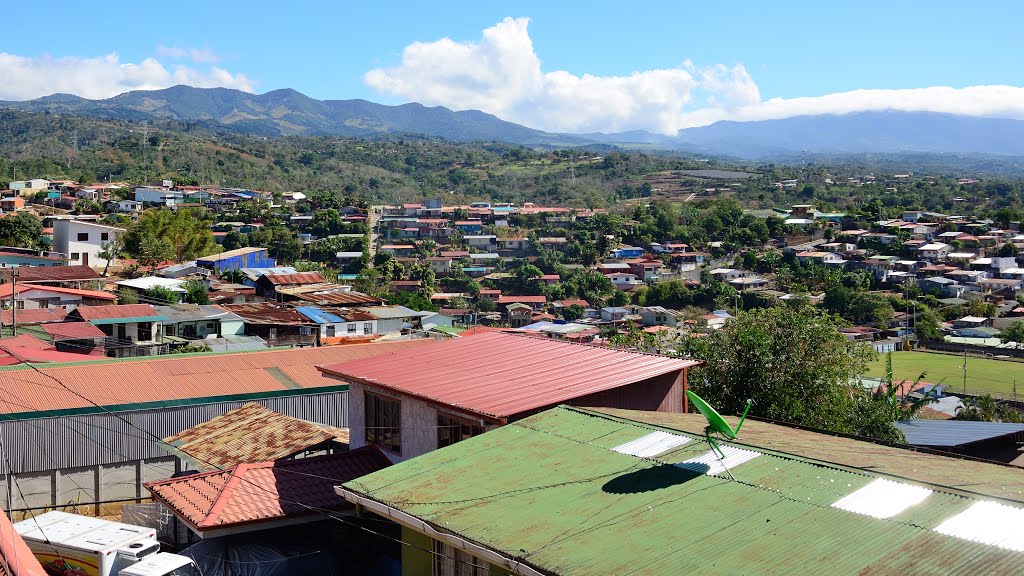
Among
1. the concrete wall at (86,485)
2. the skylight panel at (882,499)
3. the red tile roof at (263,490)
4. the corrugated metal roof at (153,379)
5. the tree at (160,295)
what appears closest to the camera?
the skylight panel at (882,499)

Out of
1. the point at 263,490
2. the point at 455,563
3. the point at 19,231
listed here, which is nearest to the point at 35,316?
the point at 263,490

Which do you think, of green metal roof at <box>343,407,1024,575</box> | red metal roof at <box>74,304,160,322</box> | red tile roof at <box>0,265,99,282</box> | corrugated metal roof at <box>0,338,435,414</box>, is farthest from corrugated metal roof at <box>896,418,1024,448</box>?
red tile roof at <box>0,265,99,282</box>

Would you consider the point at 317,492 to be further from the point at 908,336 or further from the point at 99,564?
the point at 908,336

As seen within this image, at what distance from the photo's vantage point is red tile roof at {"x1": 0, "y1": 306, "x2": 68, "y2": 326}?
82.8 ft

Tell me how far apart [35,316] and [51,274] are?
30.2 ft

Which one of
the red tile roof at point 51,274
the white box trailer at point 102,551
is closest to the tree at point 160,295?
the red tile roof at point 51,274

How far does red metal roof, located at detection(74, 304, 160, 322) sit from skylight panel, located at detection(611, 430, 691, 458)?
19.9 m

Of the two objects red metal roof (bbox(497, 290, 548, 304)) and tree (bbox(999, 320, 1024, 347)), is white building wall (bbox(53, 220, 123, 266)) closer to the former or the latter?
red metal roof (bbox(497, 290, 548, 304))

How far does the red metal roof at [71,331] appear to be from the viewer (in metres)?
22.5

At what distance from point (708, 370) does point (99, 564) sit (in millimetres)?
10068

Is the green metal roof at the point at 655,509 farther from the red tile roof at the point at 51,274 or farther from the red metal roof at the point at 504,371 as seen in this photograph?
the red tile roof at the point at 51,274

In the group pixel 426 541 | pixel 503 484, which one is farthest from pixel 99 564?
pixel 503 484

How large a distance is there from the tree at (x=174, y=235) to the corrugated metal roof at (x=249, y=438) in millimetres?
30707

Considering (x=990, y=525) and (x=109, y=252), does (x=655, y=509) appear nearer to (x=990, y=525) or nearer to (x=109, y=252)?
(x=990, y=525)
